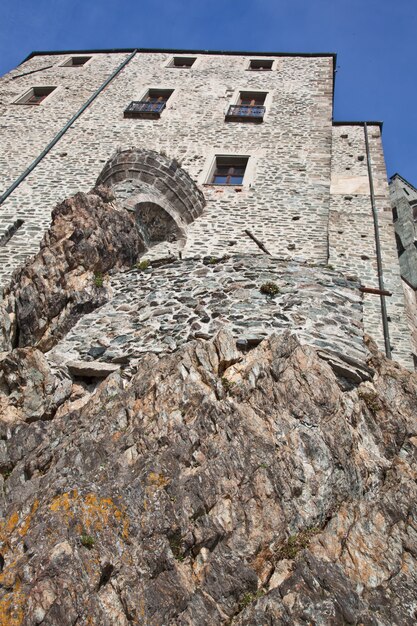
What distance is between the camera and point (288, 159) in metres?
13.6

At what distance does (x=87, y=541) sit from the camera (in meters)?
5.14

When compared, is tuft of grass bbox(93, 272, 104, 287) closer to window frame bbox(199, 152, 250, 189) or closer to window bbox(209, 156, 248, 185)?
window frame bbox(199, 152, 250, 189)

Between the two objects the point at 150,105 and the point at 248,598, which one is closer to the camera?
the point at 248,598

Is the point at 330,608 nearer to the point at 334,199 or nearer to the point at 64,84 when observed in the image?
the point at 334,199

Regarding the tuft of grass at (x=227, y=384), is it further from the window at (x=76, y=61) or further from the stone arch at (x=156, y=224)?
the window at (x=76, y=61)

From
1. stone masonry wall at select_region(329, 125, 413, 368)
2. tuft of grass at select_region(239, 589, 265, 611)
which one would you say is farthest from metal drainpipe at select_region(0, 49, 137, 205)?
tuft of grass at select_region(239, 589, 265, 611)

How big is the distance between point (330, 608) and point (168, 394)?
2774 millimetres

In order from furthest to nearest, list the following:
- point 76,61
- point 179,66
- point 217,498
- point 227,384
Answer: point 76,61 → point 179,66 → point 227,384 → point 217,498

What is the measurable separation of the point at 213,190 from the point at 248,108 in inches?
146

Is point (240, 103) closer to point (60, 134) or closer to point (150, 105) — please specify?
point (150, 105)

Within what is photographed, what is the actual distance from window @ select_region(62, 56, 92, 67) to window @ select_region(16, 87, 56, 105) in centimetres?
182

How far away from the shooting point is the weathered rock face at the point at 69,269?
9148 mm

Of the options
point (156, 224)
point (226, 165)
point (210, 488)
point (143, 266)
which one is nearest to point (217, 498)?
point (210, 488)

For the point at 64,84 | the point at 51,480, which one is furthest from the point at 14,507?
the point at 64,84
